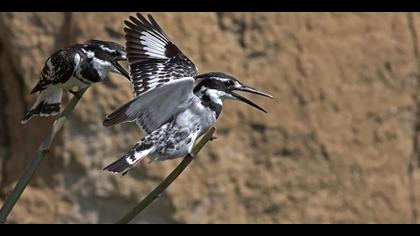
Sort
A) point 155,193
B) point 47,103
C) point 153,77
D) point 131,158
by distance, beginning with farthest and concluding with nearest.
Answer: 1. point 47,103
2. point 153,77
3. point 131,158
4. point 155,193

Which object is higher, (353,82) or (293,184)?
(353,82)

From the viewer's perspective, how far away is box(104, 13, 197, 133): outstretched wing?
2477mm

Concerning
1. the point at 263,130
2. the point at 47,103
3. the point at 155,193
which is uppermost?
the point at 155,193

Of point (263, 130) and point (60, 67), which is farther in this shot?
point (263, 130)

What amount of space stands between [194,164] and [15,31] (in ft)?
2.44

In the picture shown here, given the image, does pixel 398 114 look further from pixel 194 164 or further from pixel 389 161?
pixel 194 164

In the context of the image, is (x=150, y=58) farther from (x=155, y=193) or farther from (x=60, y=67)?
(x=155, y=193)

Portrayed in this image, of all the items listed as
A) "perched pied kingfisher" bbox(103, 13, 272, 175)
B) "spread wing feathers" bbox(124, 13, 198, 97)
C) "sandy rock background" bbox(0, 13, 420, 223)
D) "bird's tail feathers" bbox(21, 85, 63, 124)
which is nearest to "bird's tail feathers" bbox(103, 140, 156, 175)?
"perched pied kingfisher" bbox(103, 13, 272, 175)

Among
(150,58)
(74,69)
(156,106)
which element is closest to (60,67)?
(74,69)

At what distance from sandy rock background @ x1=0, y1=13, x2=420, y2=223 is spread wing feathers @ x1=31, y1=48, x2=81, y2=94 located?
94cm

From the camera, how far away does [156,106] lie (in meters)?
2.57

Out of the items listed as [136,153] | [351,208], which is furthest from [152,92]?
[351,208]

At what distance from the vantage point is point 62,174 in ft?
12.5

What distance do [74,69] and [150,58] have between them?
192mm
